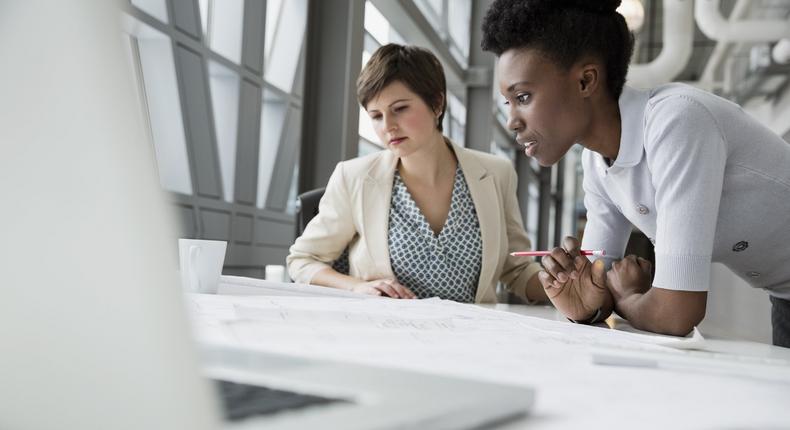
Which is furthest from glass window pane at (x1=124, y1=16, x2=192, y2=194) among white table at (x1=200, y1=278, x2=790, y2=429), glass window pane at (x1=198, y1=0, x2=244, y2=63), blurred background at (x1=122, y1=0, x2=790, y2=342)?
white table at (x1=200, y1=278, x2=790, y2=429)

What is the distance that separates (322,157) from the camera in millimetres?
3166

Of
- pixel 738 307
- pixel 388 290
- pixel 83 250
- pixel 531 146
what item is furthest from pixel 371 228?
pixel 738 307

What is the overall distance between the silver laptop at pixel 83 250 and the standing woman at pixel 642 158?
1.11 m

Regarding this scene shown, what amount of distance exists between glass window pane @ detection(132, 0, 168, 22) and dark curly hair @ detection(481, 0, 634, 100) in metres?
1.21

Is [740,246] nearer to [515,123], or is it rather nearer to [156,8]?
[515,123]

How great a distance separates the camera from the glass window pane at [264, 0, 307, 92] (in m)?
3.05

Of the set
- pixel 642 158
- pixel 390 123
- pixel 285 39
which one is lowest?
pixel 642 158

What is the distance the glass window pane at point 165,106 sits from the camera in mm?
2256

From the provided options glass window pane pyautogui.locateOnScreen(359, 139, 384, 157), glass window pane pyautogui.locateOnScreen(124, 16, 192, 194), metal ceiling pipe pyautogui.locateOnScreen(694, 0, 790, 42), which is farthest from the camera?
metal ceiling pipe pyautogui.locateOnScreen(694, 0, 790, 42)

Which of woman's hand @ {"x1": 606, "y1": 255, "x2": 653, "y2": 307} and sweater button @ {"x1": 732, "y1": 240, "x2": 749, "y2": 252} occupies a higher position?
sweater button @ {"x1": 732, "y1": 240, "x2": 749, "y2": 252}

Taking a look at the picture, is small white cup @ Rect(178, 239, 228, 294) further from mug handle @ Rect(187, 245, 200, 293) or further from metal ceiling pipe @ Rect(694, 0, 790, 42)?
metal ceiling pipe @ Rect(694, 0, 790, 42)

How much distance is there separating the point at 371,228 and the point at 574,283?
2.89ft

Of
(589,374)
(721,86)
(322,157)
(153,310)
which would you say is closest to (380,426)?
(153,310)

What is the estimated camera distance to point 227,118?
272cm
